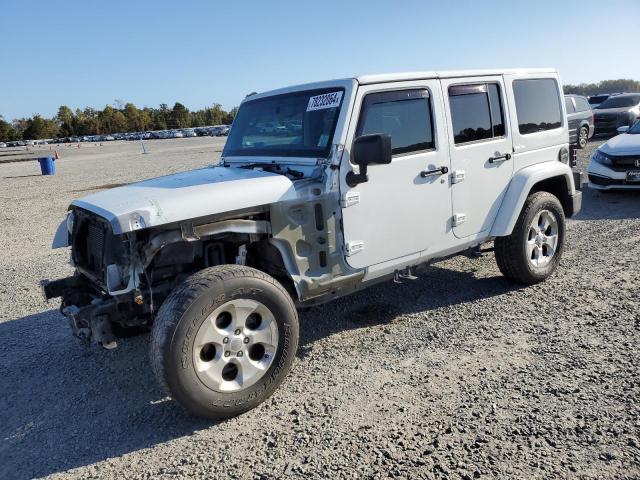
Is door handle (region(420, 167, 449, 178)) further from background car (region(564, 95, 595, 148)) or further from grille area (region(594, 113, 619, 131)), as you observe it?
grille area (region(594, 113, 619, 131))

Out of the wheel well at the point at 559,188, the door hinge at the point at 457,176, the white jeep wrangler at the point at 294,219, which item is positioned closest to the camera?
the white jeep wrangler at the point at 294,219

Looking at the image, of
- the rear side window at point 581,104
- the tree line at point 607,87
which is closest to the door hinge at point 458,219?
the rear side window at point 581,104

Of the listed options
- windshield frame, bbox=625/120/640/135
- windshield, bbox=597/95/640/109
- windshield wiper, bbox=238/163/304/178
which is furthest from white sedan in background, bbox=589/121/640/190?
windshield, bbox=597/95/640/109

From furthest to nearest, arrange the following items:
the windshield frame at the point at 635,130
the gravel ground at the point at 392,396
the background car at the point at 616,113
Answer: the background car at the point at 616,113 < the windshield frame at the point at 635,130 < the gravel ground at the point at 392,396

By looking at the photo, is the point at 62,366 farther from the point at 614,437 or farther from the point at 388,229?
the point at 614,437

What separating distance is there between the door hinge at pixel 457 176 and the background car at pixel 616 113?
18290mm

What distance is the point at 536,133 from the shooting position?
5211 mm

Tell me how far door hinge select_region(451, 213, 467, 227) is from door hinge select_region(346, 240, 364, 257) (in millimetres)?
1085

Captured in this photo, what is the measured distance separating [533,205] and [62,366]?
4624mm

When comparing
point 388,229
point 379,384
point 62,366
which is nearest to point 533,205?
point 388,229

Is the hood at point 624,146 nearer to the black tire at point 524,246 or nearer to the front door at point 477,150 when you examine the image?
the black tire at point 524,246

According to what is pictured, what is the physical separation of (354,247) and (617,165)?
773cm

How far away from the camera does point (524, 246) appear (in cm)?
506

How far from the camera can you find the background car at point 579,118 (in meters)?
16.6
